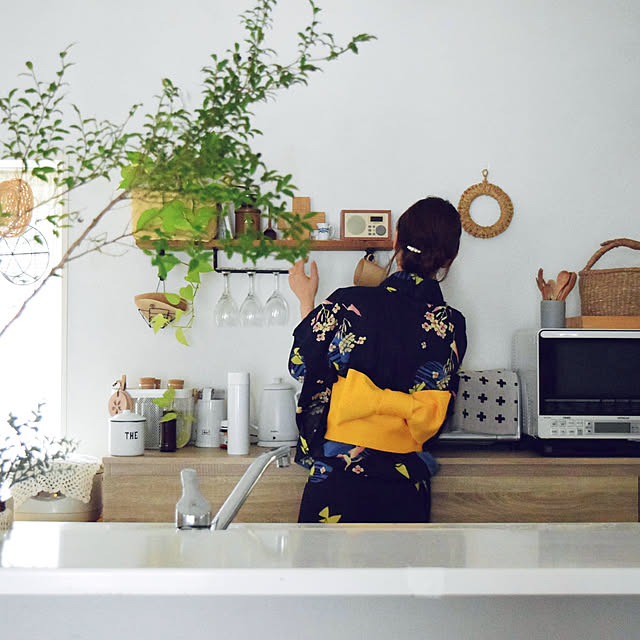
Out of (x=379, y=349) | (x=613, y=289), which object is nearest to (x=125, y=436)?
(x=379, y=349)

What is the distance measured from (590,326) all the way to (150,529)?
1949mm

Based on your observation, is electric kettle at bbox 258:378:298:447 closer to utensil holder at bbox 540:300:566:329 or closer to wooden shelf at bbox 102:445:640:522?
wooden shelf at bbox 102:445:640:522

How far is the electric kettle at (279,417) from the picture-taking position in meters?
2.72

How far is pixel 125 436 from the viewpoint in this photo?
8.37 ft

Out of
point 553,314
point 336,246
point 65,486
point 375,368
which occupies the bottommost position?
point 65,486

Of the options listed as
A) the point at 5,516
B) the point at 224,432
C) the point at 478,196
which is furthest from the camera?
the point at 478,196

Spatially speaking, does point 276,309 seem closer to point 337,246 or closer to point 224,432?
point 337,246

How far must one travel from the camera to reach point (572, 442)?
8.46 ft

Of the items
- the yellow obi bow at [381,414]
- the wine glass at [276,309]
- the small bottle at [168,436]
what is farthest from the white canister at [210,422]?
the yellow obi bow at [381,414]

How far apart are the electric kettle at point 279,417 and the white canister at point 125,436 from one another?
0.46 metres

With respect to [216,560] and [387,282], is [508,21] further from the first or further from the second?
[216,560]

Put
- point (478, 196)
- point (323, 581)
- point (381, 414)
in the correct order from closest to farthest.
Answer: point (323, 581)
point (381, 414)
point (478, 196)

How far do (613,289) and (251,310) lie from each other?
1.35 metres

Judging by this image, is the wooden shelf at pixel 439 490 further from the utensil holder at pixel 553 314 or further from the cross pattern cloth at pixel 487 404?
the utensil holder at pixel 553 314
